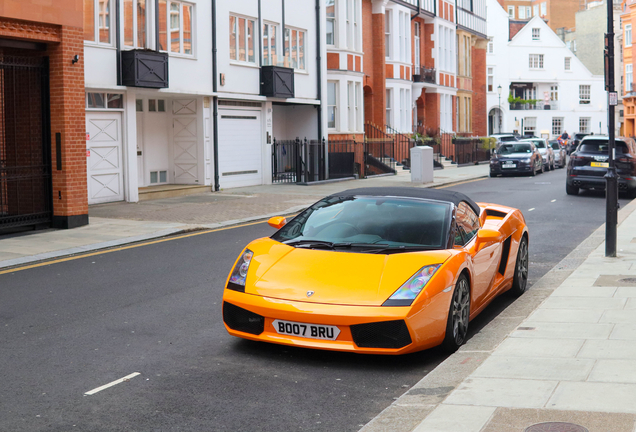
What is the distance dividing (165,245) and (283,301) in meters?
7.51

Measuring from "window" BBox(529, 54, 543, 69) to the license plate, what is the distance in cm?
8457

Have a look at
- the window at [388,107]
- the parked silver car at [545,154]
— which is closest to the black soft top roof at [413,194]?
the parked silver car at [545,154]

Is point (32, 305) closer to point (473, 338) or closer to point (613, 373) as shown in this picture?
point (473, 338)

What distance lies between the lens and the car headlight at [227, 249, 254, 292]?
248 inches

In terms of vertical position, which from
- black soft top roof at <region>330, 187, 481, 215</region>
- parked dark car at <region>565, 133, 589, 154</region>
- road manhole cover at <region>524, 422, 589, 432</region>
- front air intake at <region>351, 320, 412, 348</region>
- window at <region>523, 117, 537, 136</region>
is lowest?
road manhole cover at <region>524, 422, 589, 432</region>

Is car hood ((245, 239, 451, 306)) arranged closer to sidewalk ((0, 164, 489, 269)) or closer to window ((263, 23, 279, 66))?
sidewalk ((0, 164, 489, 269))

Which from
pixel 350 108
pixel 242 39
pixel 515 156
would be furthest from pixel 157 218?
pixel 515 156

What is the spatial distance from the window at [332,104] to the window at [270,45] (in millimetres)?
5738

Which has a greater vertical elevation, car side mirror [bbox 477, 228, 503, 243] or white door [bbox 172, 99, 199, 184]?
white door [bbox 172, 99, 199, 184]

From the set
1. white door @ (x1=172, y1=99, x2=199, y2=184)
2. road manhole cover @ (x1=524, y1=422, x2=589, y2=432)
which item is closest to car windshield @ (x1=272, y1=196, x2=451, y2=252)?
road manhole cover @ (x1=524, y1=422, x2=589, y2=432)

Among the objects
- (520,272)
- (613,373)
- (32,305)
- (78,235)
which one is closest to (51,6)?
(78,235)

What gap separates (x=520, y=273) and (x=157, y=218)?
1012 cm

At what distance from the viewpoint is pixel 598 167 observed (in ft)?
72.5

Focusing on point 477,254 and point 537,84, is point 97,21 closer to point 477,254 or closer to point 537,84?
point 477,254
